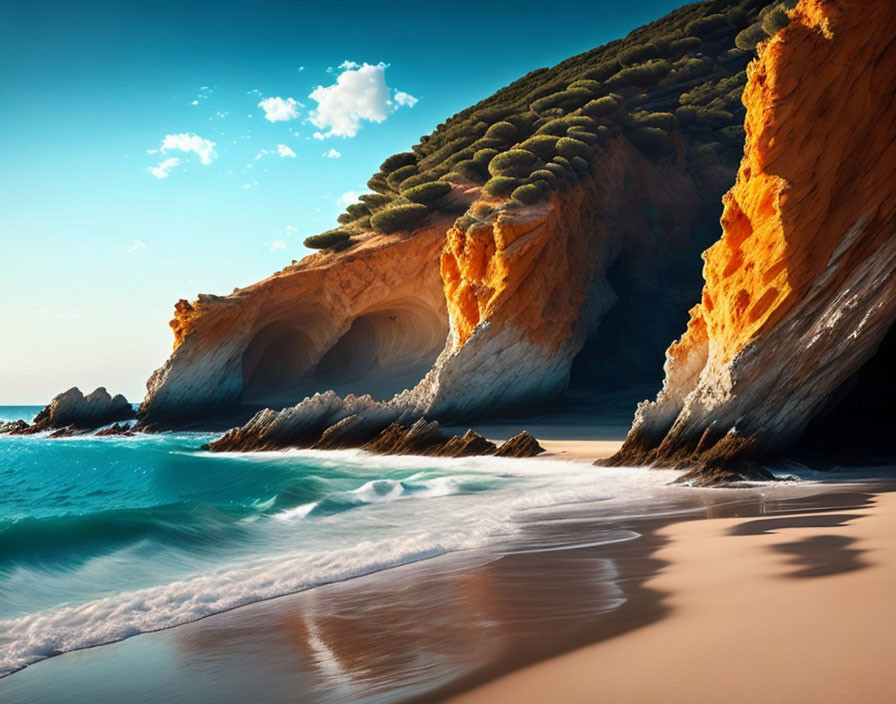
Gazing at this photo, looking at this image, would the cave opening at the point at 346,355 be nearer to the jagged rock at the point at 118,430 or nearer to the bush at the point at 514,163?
the jagged rock at the point at 118,430

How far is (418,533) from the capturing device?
7.65 m

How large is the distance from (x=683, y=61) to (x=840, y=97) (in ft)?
86.6

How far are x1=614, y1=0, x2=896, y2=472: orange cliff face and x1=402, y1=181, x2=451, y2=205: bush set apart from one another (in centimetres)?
1731

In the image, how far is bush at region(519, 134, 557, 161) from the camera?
25375 mm

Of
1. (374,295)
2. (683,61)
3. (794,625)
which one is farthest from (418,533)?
(683,61)

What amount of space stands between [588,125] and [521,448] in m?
16.5

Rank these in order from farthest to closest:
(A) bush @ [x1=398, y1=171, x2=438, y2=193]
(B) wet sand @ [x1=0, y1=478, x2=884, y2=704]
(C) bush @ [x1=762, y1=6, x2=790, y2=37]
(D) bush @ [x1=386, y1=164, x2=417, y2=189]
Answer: (D) bush @ [x1=386, y1=164, x2=417, y2=189], (A) bush @ [x1=398, y1=171, x2=438, y2=193], (C) bush @ [x1=762, y1=6, x2=790, y2=37], (B) wet sand @ [x1=0, y1=478, x2=884, y2=704]

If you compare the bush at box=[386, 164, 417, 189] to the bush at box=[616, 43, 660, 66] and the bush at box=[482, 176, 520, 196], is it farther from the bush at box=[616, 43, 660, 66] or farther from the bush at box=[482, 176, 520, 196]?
the bush at box=[616, 43, 660, 66]

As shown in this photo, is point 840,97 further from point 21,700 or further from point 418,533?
point 21,700

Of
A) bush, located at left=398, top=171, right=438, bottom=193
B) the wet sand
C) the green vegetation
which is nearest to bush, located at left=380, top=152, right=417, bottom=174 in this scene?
the green vegetation

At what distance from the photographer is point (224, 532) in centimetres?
816

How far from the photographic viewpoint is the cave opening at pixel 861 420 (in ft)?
39.5

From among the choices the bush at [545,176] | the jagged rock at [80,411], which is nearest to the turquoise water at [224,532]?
the bush at [545,176]

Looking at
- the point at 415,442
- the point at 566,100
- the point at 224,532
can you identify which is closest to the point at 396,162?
the point at 566,100
